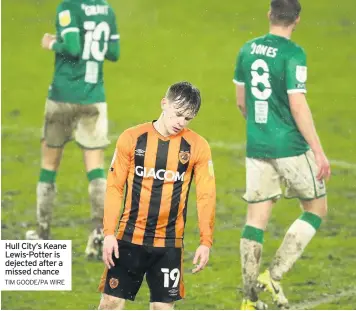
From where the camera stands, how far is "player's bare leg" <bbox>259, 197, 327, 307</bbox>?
9.44 m

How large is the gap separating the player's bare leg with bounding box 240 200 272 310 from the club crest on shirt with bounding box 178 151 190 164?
1.94m

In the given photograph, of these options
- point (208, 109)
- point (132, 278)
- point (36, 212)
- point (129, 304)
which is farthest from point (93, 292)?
point (208, 109)

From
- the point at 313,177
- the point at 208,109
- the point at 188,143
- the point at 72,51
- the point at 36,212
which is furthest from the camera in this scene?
the point at 208,109

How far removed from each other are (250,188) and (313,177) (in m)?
0.50

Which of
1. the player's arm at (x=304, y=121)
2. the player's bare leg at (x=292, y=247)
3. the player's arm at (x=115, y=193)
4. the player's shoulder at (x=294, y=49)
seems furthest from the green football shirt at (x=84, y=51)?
the player's arm at (x=115, y=193)

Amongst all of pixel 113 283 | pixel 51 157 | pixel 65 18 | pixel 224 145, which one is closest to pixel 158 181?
pixel 113 283

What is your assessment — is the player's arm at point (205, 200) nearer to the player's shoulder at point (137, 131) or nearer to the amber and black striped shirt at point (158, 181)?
the amber and black striped shirt at point (158, 181)

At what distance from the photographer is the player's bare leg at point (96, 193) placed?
10492 mm

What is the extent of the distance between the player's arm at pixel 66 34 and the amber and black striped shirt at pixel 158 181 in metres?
2.77

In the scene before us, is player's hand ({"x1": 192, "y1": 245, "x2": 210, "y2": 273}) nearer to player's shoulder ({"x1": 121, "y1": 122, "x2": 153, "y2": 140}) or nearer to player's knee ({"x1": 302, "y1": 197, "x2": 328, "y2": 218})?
player's shoulder ({"x1": 121, "y1": 122, "x2": 153, "y2": 140})

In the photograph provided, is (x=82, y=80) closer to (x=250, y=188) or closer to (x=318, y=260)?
(x=250, y=188)

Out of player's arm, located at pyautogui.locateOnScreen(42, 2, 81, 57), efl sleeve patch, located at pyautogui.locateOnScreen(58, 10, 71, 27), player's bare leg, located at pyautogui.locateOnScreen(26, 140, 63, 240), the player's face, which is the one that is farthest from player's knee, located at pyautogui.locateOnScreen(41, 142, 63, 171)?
the player's face

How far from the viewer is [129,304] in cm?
977

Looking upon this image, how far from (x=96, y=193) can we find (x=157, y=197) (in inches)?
116
